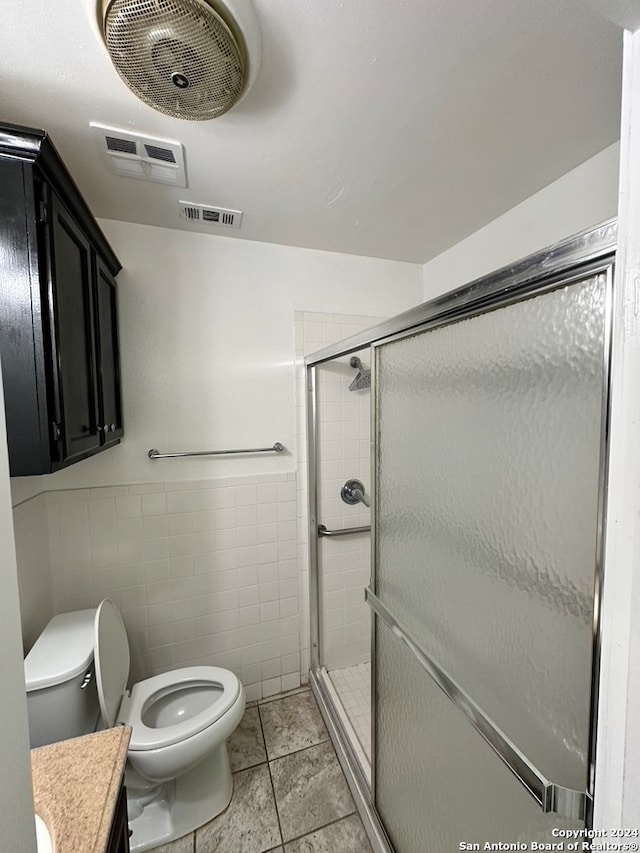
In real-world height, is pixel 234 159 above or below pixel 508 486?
above

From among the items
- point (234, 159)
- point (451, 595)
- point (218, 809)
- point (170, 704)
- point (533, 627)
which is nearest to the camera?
point (533, 627)

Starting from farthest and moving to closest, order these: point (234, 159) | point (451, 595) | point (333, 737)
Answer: point (333, 737)
point (234, 159)
point (451, 595)

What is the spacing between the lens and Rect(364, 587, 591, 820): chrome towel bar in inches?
21.7

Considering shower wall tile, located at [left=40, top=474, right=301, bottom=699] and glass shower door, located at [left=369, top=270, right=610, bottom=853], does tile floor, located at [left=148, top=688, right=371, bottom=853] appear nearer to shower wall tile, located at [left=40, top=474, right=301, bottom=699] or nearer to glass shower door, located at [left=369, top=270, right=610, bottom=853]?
shower wall tile, located at [left=40, top=474, right=301, bottom=699]

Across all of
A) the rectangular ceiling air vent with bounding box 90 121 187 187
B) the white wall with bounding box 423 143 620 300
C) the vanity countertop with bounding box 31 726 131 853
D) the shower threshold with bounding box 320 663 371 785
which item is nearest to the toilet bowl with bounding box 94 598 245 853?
the vanity countertop with bounding box 31 726 131 853

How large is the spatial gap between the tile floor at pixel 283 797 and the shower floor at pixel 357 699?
0.45 feet

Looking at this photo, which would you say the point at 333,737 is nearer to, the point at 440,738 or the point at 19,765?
the point at 440,738

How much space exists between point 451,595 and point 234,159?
148 centimetres

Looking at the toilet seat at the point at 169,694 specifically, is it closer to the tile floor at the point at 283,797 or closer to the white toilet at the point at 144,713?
the white toilet at the point at 144,713

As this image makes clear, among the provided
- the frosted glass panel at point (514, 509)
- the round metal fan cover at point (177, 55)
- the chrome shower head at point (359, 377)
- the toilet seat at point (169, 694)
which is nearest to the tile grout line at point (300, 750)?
the toilet seat at point (169, 694)

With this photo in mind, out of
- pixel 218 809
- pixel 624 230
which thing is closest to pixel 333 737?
pixel 218 809

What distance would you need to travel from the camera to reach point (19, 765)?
43 centimetres

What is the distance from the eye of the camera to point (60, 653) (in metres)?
1.19

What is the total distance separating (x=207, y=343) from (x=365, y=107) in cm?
111
